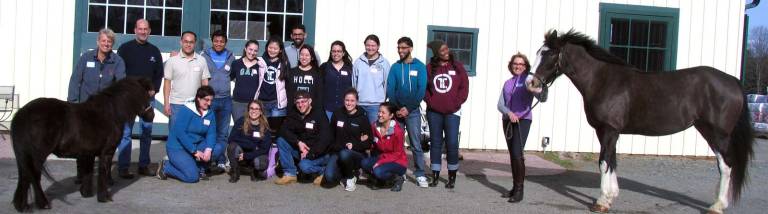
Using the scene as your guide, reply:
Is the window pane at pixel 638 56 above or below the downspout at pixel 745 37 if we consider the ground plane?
below

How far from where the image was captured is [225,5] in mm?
10094

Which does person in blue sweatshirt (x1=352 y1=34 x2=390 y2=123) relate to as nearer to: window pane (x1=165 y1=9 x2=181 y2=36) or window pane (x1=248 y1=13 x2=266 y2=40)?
window pane (x1=248 y1=13 x2=266 y2=40)

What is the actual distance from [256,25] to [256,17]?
0.12 meters

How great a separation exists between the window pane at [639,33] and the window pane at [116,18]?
7.66 m

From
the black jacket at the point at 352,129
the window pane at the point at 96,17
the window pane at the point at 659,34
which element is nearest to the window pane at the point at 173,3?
the window pane at the point at 96,17

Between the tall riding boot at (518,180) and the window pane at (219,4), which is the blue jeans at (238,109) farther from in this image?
the window pane at (219,4)

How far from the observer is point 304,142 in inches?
274

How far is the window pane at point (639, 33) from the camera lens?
35.7ft

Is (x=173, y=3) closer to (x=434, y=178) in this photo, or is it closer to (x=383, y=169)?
(x=383, y=169)

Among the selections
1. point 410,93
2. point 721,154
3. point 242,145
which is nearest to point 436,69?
point 410,93

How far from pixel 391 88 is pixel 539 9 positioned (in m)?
4.51

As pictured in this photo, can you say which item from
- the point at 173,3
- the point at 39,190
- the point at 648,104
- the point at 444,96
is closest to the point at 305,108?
the point at 444,96

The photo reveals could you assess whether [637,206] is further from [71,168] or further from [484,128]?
[71,168]

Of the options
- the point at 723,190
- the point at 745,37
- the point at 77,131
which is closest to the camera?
the point at 77,131
